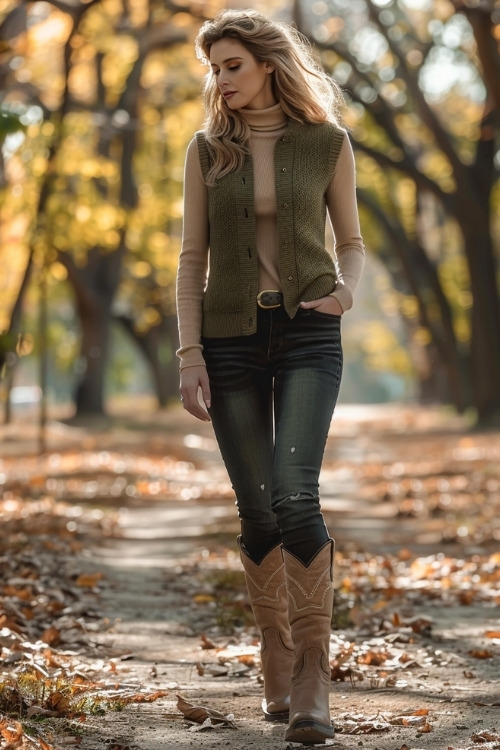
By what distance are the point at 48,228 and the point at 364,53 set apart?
1019cm

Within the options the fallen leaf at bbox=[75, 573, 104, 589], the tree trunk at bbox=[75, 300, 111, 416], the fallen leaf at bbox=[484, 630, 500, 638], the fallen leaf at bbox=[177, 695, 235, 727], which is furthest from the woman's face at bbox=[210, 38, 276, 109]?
the tree trunk at bbox=[75, 300, 111, 416]

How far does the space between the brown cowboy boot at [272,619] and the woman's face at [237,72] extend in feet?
5.13

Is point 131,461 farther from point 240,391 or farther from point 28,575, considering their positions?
point 240,391

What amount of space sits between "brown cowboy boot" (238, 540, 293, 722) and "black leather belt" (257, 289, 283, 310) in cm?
88

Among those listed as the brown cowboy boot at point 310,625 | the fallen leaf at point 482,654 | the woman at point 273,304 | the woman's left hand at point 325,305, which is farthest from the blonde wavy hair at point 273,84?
the fallen leaf at point 482,654

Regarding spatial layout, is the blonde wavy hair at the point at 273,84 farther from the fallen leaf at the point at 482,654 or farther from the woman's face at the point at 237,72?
the fallen leaf at the point at 482,654

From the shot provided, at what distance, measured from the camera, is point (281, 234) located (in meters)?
4.28

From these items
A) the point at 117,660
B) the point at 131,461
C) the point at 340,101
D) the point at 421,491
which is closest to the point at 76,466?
the point at 131,461

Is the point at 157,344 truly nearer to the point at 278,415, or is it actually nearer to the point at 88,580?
the point at 88,580

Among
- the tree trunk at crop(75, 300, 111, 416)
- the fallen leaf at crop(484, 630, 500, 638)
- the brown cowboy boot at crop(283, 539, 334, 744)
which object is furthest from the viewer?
the tree trunk at crop(75, 300, 111, 416)

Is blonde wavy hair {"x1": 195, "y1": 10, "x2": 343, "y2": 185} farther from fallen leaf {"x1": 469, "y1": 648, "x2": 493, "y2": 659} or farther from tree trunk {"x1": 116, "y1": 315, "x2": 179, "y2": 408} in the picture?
tree trunk {"x1": 116, "y1": 315, "x2": 179, "y2": 408}

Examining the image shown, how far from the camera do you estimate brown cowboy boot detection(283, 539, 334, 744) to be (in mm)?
4113

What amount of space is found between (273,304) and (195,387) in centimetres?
38

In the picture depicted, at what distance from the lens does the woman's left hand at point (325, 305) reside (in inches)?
165
